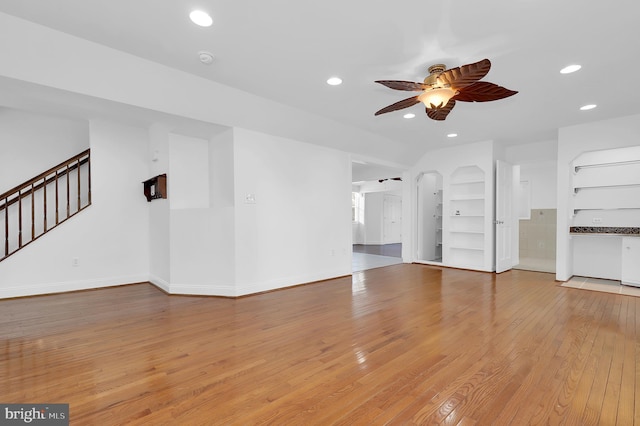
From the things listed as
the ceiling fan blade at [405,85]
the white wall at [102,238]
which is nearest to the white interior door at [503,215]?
the ceiling fan blade at [405,85]

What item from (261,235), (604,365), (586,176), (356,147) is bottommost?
(604,365)

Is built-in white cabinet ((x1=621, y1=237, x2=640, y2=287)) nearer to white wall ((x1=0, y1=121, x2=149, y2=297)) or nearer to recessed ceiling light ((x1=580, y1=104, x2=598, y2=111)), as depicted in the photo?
recessed ceiling light ((x1=580, y1=104, x2=598, y2=111))

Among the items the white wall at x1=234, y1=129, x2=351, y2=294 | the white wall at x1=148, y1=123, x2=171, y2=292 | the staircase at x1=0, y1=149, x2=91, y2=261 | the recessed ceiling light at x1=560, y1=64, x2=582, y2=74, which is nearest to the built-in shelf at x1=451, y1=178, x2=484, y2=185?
the white wall at x1=234, y1=129, x2=351, y2=294

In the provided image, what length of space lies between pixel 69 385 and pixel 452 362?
279 cm

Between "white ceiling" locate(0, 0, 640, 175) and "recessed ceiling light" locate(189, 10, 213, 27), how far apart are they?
0.05 m

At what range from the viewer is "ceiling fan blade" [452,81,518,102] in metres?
2.79

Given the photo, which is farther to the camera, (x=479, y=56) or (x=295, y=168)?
(x=295, y=168)

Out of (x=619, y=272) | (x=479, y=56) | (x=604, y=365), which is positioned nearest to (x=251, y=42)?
(x=479, y=56)

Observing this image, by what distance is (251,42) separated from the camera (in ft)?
8.65

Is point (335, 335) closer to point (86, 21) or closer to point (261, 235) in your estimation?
point (261, 235)

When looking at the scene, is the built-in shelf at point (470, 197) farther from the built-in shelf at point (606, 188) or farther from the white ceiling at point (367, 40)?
the white ceiling at point (367, 40)

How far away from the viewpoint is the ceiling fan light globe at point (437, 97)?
290 cm

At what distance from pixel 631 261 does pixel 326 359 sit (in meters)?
5.49

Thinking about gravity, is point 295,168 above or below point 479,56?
below
